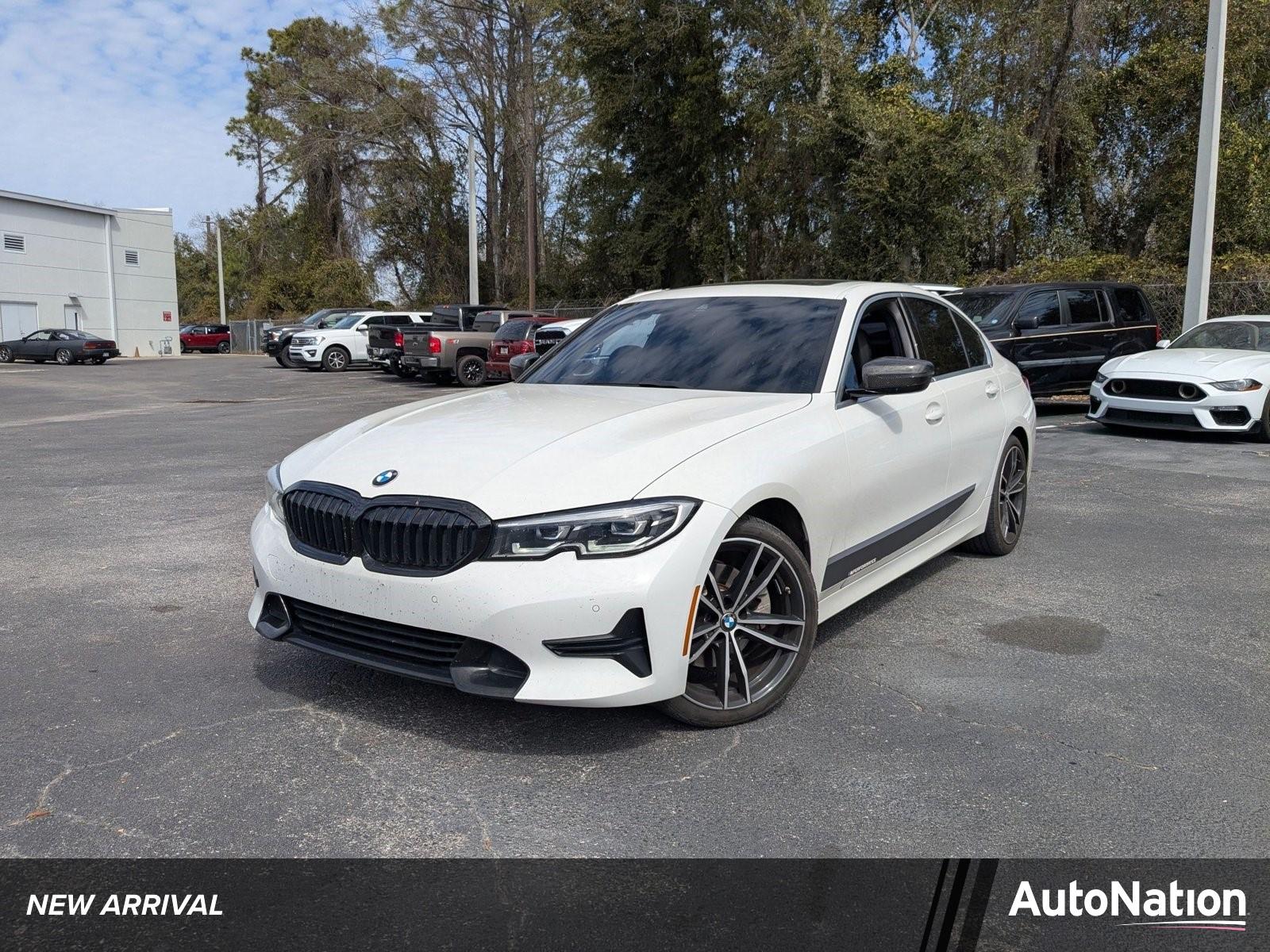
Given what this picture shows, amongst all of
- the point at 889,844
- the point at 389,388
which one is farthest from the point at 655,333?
the point at 389,388

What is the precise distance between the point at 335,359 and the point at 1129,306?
2245 centimetres

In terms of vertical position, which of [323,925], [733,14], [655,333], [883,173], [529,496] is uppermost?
[733,14]

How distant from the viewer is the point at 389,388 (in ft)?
73.8

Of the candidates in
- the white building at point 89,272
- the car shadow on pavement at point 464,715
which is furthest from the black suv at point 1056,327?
the white building at point 89,272

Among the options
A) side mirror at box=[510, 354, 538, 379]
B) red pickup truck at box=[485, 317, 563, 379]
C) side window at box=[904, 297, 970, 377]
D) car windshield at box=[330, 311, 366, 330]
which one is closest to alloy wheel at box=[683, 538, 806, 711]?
side window at box=[904, 297, 970, 377]

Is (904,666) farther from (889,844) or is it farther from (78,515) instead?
(78,515)

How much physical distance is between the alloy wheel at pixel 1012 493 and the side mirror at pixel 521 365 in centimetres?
278

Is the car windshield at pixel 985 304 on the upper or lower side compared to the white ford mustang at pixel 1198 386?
upper

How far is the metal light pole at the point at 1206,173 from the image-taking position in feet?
49.1

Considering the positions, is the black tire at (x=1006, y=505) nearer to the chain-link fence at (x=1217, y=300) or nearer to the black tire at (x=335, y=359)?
the chain-link fence at (x=1217, y=300)

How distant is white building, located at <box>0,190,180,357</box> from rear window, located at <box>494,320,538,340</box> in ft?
109

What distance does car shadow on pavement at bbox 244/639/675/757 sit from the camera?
3.55 meters

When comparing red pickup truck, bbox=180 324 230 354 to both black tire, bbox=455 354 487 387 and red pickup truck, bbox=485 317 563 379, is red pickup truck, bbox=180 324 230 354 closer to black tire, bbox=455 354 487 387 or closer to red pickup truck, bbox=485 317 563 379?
black tire, bbox=455 354 487 387

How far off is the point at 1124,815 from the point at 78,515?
715 centimetres
